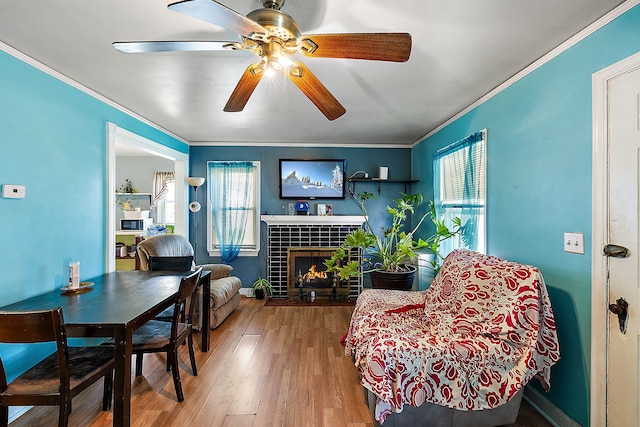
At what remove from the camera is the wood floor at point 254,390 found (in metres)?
1.93

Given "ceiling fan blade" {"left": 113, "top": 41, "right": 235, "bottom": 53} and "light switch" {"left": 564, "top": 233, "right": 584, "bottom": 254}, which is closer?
"ceiling fan blade" {"left": 113, "top": 41, "right": 235, "bottom": 53}

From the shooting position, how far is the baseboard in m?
1.83

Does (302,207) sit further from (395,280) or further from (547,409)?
(547,409)

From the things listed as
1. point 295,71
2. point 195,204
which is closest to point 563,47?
point 295,71

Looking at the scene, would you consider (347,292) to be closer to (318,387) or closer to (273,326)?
(273,326)

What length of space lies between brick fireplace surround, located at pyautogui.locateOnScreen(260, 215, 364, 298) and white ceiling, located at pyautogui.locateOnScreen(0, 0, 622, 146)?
5.17 feet

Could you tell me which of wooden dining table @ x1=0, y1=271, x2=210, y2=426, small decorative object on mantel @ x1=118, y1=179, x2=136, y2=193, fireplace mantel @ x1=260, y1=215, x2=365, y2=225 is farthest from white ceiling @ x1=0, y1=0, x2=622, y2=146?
small decorative object on mantel @ x1=118, y1=179, x2=136, y2=193

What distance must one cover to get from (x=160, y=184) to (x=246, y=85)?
199 inches

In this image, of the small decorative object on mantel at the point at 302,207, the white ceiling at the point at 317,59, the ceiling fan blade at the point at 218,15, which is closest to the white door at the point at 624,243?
the white ceiling at the point at 317,59

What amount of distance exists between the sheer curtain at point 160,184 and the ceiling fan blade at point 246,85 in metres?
4.59

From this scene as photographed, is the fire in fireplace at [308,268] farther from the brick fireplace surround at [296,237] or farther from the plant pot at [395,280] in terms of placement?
the plant pot at [395,280]

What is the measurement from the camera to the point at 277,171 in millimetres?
4707

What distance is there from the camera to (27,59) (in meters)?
2.06

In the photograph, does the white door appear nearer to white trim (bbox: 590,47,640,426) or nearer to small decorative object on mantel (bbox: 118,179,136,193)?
→ white trim (bbox: 590,47,640,426)
